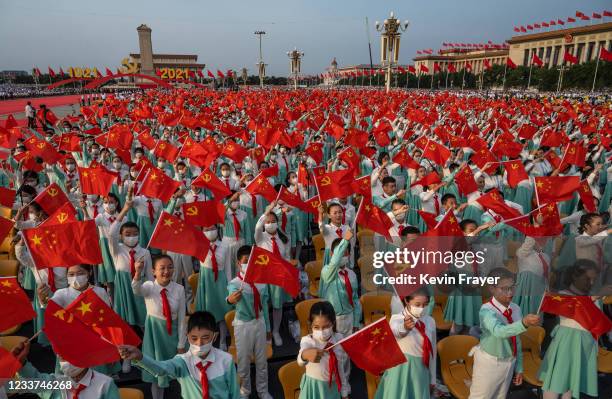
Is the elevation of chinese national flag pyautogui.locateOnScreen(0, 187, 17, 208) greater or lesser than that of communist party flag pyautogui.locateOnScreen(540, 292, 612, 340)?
greater

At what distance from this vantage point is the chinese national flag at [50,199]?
223 inches

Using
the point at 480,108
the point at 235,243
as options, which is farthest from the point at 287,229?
the point at 480,108

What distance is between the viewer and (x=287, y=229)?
7066mm

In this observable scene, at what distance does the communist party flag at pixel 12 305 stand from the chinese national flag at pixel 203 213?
2.23 m

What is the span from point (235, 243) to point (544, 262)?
4.23m

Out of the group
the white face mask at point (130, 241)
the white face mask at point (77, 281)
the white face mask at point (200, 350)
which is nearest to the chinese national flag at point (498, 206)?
the white face mask at point (200, 350)

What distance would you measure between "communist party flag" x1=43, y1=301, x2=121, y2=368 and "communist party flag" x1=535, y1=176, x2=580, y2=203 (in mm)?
5690

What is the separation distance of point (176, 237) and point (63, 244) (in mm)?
1096

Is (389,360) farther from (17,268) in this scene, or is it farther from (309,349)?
(17,268)

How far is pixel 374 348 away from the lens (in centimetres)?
312

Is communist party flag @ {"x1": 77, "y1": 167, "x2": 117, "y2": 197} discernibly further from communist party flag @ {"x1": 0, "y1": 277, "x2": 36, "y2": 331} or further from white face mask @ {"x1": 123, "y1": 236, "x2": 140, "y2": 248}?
communist party flag @ {"x1": 0, "y1": 277, "x2": 36, "y2": 331}

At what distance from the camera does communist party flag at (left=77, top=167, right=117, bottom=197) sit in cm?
616

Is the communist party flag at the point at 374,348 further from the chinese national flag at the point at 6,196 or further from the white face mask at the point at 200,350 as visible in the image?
the chinese national flag at the point at 6,196

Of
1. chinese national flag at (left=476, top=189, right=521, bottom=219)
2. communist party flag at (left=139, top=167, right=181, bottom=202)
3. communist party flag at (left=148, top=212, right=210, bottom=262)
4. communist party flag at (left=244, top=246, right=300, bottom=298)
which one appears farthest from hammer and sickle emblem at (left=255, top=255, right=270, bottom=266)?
chinese national flag at (left=476, top=189, right=521, bottom=219)
